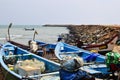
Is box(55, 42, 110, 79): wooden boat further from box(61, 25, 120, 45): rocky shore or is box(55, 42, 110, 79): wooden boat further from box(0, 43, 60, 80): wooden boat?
box(61, 25, 120, 45): rocky shore

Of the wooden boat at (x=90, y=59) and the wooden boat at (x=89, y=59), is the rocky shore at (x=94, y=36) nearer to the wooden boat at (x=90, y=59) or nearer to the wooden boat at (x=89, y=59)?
the wooden boat at (x=89, y=59)

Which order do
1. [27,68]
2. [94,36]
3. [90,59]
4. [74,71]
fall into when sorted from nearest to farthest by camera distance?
[74,71], [27,68], [90,59], [94,36]

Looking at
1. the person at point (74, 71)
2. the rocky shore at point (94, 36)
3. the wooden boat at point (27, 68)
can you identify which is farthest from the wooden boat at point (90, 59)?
the rocky shore at point (94, 36)

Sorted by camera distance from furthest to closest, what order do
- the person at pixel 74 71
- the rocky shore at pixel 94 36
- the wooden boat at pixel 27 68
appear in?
the rocky shore at pixel 94 36
the wooden boat at pixel 27 68
the person at pixel 74 71

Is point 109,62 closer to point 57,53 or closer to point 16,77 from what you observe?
point 16,77

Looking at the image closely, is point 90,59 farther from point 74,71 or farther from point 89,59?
point 74,71

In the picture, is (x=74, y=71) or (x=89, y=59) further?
(x=89, y=59)

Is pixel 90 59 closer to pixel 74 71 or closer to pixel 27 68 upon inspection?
pixel 27 68

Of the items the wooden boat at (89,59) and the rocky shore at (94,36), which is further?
the rocky shore at (94,36)

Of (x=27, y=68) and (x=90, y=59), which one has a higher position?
(x=27, y=68)

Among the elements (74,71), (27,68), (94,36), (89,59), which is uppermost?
(74,71)

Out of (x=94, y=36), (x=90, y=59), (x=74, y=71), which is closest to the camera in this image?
(x=74, y=71)

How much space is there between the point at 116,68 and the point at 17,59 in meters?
5.18

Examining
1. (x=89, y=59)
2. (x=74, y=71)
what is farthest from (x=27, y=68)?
(x=89, y=59)
